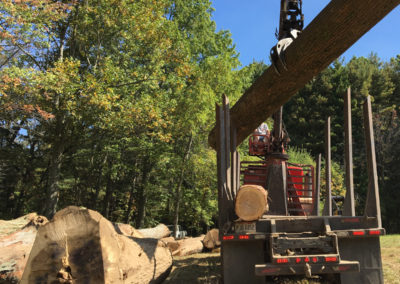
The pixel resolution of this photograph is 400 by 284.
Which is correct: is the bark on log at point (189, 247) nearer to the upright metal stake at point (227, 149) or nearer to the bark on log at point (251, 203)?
the upright metal stake at point (227, 149)

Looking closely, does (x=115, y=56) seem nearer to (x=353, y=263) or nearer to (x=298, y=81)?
(x=298, y=81)

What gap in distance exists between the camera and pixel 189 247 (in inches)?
412

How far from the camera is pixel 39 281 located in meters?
3.59

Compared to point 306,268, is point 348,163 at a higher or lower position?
higher

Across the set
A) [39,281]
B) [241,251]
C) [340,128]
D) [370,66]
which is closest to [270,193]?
[241,251]

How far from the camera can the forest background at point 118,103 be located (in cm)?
1121

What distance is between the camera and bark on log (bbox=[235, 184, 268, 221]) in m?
4.32

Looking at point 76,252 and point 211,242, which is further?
point 211,242

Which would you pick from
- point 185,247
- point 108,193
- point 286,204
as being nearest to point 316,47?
point 286,204

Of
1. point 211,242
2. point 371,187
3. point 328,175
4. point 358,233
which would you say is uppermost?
point 328,175

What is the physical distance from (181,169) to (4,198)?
689 inches

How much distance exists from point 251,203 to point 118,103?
9004 mm

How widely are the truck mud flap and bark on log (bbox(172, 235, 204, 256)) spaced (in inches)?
261

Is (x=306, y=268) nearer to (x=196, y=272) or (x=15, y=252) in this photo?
(x=196, y=272)
